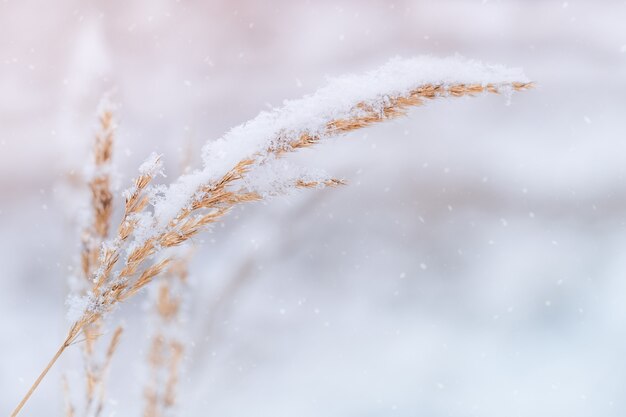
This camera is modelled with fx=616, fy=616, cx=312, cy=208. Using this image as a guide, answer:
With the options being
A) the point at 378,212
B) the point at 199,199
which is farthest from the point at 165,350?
the point at 378,212

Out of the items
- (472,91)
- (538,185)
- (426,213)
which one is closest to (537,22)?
(538,185)

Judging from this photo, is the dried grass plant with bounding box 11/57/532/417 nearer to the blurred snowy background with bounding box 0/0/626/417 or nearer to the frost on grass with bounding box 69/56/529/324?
the frost on grass with bounding box 69/56/529/324

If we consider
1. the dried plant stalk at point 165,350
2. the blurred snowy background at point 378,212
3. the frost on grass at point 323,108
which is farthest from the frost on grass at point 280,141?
the blurred snowy background at point 378,212

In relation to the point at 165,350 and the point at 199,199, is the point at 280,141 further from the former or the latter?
the point at 165,350

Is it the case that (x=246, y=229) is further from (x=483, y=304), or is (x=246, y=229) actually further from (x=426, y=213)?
(x=483, y=304)

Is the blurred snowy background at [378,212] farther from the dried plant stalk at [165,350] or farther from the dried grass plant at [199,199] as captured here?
the dried grass plant at [199,199]

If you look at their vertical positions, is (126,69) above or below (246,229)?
above

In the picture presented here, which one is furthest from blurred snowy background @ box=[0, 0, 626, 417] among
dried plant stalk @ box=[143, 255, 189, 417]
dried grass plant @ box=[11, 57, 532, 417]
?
dried grass plant @ box=[11, 57, 532, 417]
